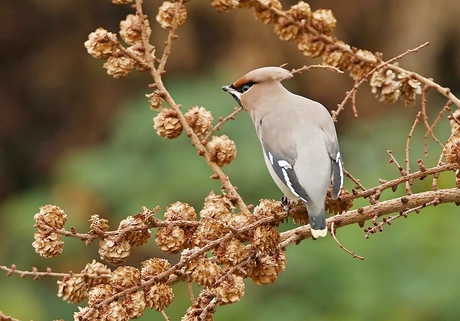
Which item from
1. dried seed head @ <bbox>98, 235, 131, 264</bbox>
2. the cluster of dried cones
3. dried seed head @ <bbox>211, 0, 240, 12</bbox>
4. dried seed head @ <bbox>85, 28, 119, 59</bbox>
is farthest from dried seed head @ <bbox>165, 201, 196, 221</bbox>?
dried seed head @ <bbox>211, 0, 240, 12</bbox>

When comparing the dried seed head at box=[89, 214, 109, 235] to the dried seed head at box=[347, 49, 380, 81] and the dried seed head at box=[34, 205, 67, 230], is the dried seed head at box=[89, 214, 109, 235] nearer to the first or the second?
the dried seed head at box=[34, 205, 67, 230]

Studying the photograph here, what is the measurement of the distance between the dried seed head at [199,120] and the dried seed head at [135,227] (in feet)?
1.20

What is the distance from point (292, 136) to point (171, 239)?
743 millimetres

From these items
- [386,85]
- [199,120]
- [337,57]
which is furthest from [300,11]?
[199,120]

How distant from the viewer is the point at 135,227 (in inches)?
77.4

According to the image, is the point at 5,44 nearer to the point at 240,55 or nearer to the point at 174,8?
the point at 240,55

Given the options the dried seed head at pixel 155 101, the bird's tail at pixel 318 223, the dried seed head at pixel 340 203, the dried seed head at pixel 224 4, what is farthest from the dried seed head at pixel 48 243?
the dried seed head at pixel 224 4

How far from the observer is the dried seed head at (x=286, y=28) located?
2.41m

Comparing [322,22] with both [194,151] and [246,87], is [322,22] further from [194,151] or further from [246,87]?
[194,151]

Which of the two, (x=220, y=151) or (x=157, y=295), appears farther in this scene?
(x=220, y=151)

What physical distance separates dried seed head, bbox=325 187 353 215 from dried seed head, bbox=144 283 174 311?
0.54 metres

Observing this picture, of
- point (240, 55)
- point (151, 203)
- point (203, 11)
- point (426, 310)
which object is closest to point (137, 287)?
point (426, 310)

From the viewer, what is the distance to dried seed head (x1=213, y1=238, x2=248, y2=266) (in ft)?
6.31

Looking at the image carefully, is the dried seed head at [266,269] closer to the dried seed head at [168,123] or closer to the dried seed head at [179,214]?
the dried seed head at [179,214]
